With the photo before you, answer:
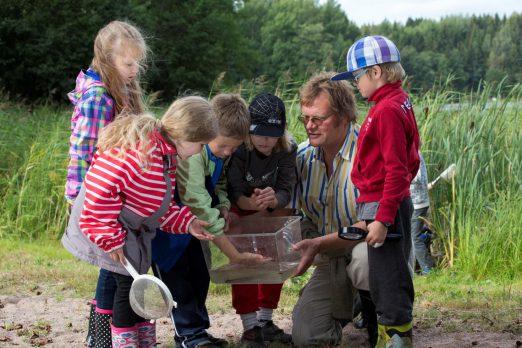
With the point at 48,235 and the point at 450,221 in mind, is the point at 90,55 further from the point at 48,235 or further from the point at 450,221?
the point at 450,221

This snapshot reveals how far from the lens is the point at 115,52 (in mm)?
3938

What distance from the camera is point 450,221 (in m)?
Answer: 6.48

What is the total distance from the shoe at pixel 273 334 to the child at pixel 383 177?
2.60 feet

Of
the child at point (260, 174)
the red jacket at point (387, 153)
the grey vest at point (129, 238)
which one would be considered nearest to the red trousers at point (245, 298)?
the child at point (260, 174)

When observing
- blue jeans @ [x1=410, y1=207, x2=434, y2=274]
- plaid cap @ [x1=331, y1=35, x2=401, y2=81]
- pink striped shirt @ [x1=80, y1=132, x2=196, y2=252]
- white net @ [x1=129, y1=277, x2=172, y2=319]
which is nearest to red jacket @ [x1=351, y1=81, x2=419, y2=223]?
plaid cap @ [x1=331, y1=35, x2=401, y2=81]

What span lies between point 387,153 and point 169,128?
0.95 m

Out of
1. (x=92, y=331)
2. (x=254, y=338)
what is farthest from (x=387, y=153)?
(x=92, y=331)

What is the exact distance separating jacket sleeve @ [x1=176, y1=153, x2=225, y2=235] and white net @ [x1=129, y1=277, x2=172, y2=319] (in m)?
0.53

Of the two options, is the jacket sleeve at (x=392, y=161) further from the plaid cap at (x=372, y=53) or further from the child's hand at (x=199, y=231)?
the child's hand at (x=199, y=231)

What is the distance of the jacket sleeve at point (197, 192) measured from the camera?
3789 millimetres

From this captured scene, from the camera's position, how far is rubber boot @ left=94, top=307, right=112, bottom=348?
12.5 ft

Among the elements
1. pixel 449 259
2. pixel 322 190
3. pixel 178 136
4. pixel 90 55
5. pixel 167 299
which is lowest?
pixel 449 259

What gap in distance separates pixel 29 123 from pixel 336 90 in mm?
6548

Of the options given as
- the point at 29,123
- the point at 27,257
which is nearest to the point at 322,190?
the point at 27,257
